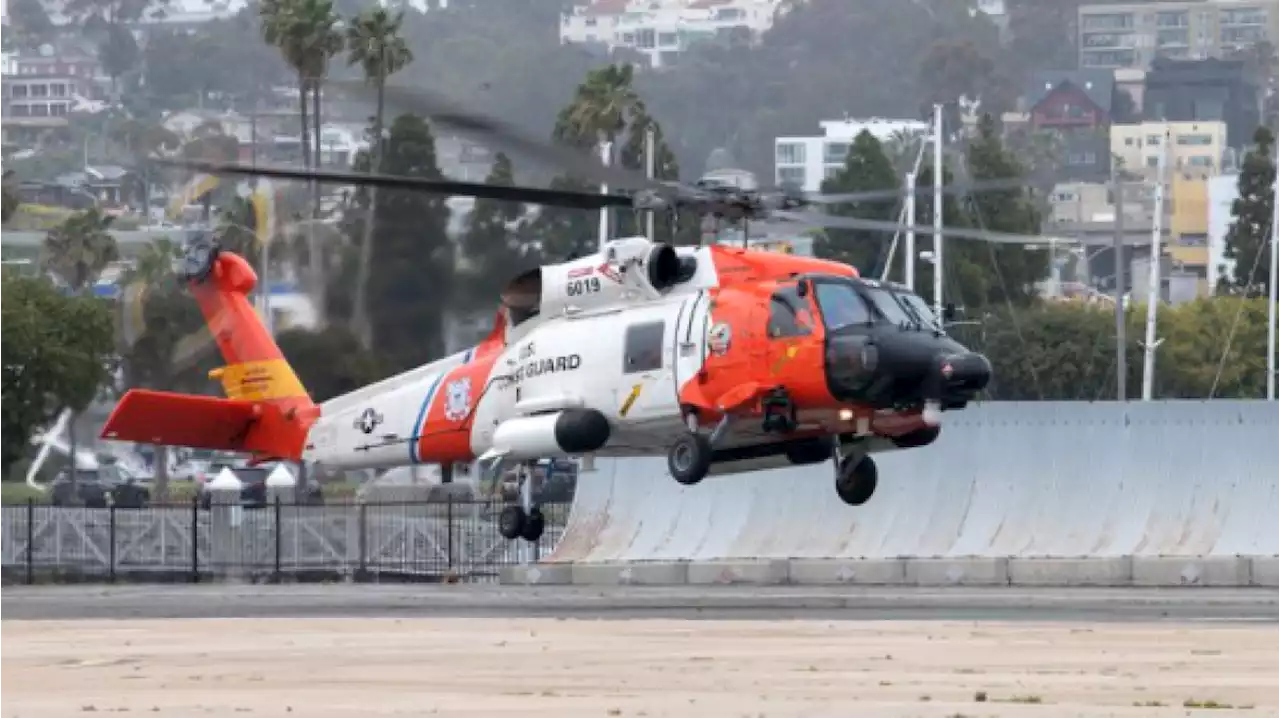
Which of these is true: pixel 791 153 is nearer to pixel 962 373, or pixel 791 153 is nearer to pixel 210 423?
pixel 210 423

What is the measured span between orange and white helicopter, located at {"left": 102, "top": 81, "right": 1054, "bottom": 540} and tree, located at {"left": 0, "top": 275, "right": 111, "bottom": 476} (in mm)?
20181

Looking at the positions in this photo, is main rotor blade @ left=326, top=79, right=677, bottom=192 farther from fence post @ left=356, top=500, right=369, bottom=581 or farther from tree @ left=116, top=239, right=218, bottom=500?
tree @ left=116, top=239, right=218, bottom=500

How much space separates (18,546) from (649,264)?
14151 millimetres

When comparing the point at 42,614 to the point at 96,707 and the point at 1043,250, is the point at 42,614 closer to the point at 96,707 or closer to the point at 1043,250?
the point at 96,707

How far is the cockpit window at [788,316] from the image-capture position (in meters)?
32.2

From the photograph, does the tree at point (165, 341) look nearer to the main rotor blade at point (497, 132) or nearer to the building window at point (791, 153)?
the main rotor blade at point (497, 132)

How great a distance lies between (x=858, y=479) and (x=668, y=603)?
2533mm

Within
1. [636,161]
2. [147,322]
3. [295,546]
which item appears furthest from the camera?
[636,161]

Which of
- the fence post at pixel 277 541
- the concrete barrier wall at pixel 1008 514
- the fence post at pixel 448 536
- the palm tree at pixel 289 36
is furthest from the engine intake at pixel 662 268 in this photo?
the palm tree at pixel 289 36

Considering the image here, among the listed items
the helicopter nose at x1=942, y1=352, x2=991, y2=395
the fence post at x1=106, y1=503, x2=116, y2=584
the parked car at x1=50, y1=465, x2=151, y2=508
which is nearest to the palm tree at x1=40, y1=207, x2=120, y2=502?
the parked car at x1=50, y1=465, x2=151, y2=508

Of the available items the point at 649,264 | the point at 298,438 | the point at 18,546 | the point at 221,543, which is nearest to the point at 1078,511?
the point at 649,264

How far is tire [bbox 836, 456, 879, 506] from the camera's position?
33750 millimetres

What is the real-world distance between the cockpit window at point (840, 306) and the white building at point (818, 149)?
5141 inches

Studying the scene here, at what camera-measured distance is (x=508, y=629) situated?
2845 cm
